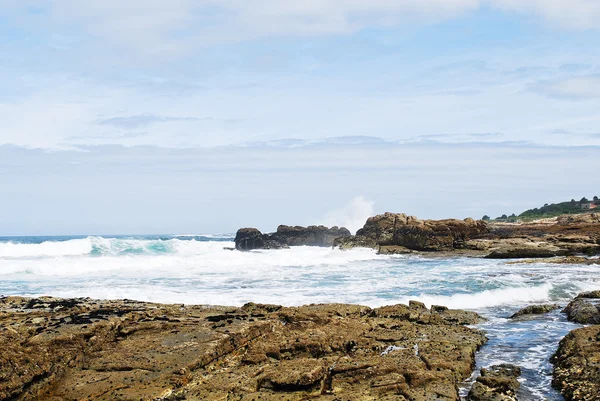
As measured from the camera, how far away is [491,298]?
55.7ft

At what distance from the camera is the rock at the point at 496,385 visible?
717 cm

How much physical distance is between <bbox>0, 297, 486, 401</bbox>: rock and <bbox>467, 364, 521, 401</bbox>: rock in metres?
0.36

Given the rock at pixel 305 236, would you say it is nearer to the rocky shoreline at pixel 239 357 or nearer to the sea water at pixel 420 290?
the sea water at pixel 420 290

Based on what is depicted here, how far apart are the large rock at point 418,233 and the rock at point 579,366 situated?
109 feet

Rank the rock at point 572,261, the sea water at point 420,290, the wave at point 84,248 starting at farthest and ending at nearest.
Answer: the wave at point 84,248 < the rock at point 572,261 < the sea water at point 420,290

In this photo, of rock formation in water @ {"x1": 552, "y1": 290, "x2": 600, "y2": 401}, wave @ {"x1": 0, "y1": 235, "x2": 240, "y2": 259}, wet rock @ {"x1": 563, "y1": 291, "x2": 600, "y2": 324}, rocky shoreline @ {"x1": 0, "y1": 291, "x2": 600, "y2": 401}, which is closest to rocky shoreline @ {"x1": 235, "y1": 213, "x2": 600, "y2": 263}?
wave @ {"x1": 0, "y1": 235, "x2": 240, "y2": 259}

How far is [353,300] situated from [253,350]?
27.8 ft

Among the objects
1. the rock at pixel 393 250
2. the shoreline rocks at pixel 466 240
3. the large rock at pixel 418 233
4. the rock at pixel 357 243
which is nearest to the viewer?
the shoreline rocks at pixel 466 240

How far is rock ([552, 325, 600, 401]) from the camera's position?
7227mm

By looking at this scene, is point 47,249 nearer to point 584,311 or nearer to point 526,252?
point 526,252

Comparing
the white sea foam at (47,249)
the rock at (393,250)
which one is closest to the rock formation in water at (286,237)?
the rock at (393,250)

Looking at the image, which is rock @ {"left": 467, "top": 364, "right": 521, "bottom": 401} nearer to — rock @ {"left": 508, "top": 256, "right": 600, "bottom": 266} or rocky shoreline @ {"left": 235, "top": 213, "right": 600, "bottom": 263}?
rock @ {"left": 508, "top": 256, "right": 600, "bottom": 266}

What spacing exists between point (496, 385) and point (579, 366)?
167 centimetres

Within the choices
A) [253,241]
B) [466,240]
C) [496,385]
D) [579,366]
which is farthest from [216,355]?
[253,241]
